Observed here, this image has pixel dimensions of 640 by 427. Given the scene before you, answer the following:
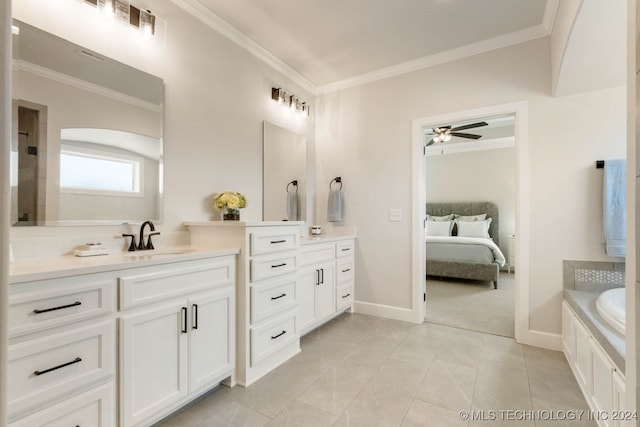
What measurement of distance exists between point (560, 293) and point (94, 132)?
355cm

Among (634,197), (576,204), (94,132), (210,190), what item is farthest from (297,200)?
(634,197)

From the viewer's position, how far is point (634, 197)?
33.6 inches

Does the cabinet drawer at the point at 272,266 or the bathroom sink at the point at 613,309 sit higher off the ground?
the cabinet drawer at the point at 272,266

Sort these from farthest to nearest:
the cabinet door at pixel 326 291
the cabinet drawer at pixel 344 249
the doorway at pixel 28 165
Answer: the cabinet drawer at pixel 344 249 < the cabinet door at pixel 326 291 < the doorway at pixel 28 165

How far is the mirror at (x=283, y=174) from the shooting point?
292cm

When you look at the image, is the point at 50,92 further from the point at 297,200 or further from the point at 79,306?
the point at 297,200

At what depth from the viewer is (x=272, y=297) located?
207 centimetres

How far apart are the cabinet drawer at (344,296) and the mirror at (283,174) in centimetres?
91

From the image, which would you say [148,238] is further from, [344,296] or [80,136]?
[344,296]

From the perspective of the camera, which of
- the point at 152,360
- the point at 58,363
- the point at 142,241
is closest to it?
the point at 58,363

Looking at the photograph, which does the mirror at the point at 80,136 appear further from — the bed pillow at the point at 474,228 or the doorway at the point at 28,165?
the bed pillow at the point at 474,228

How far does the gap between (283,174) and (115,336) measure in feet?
6.99

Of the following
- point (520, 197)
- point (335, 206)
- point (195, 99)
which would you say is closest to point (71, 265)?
point (195, 99)

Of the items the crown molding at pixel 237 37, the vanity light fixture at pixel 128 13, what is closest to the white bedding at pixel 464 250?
the crown molding at pixel 237 37
